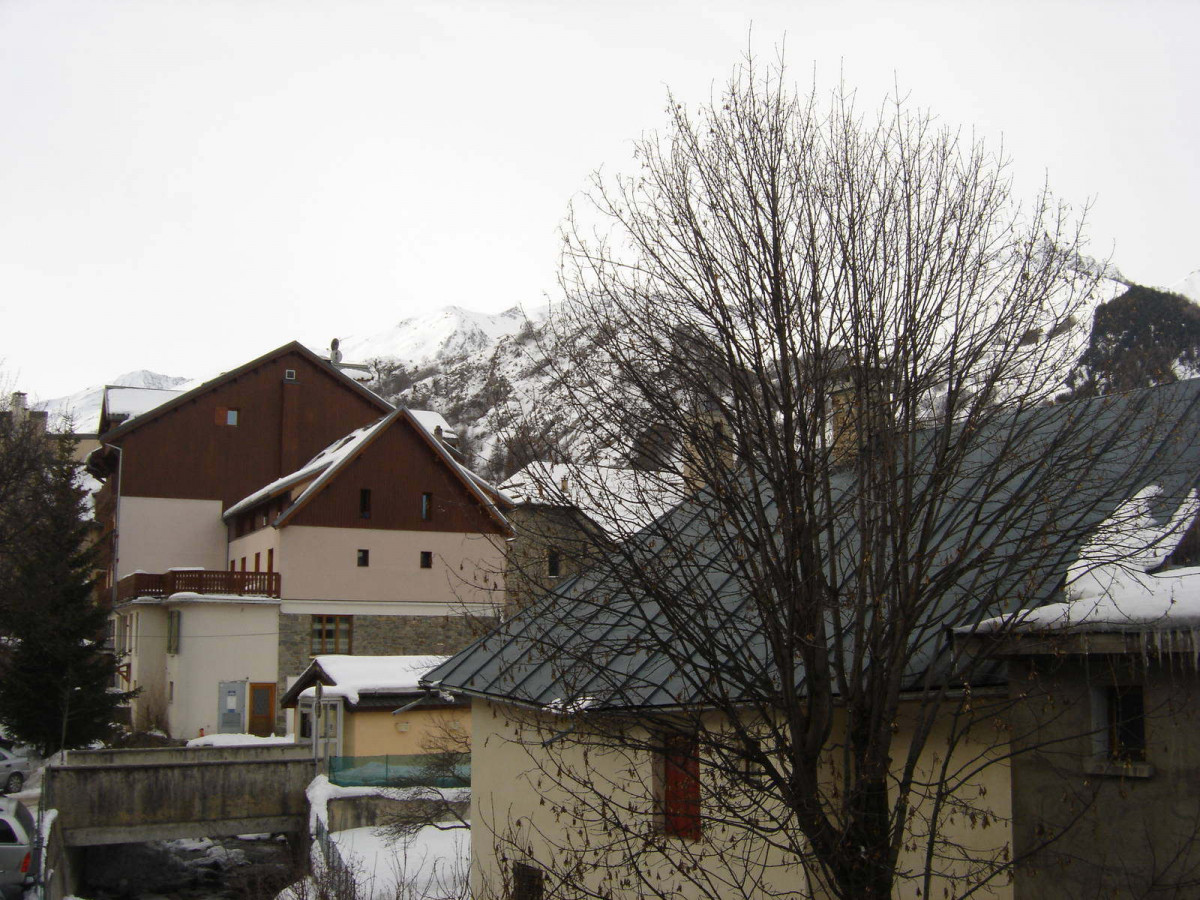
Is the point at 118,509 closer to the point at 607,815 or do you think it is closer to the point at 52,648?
the point at 52,648

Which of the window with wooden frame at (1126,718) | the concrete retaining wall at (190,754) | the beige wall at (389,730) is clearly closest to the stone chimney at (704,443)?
the window with wooden frame at (1126,718)

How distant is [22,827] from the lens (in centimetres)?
2267

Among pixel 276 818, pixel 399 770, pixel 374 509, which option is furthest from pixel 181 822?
pixel 374 509

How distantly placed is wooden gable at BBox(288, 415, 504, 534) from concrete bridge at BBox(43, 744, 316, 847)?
15183 millimetres

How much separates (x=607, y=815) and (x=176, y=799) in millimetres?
21559

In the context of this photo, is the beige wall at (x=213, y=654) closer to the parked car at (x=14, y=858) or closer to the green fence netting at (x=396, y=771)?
the green fence netting at (x=396, y=771)

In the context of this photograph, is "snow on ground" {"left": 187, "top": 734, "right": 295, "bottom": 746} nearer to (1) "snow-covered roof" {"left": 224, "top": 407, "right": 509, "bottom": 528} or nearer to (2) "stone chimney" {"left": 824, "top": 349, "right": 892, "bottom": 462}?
(1) "snow-covered roof" {"left": 224, "top": 407, "right": 509, "bottom": 528}

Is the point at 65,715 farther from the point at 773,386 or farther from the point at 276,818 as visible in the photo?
the point at 773,386

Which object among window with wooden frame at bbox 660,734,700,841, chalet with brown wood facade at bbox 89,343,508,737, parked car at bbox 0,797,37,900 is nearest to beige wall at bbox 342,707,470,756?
chalet with brown wood facade at bbox 89,343,508,737

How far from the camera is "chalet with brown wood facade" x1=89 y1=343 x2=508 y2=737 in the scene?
41.8m

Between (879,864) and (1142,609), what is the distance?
2.67m

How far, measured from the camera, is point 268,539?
44.0 meters

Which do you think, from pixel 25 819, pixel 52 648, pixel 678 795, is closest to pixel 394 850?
pixel 25 819

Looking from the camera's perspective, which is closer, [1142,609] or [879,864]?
[879,864]
